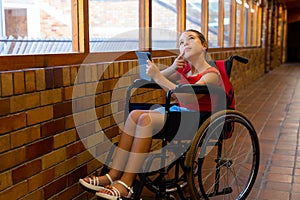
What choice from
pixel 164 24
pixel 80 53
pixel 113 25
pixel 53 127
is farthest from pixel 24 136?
pixel 164 24

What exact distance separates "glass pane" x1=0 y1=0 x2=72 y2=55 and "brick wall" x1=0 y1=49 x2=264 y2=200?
9.2 inches

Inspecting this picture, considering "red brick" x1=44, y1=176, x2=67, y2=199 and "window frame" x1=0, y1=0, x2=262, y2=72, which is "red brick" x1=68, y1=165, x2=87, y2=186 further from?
"window frame" x1=0, y1=0, x2=262, y2=72

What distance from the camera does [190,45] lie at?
2088mm

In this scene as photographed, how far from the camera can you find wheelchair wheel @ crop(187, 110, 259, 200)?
5.83 feet

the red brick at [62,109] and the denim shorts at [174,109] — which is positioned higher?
the red brick at [62,109]

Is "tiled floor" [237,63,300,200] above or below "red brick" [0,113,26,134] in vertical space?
below

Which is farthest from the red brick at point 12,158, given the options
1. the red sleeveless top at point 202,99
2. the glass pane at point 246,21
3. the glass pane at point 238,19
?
the glass pane at point 246,21

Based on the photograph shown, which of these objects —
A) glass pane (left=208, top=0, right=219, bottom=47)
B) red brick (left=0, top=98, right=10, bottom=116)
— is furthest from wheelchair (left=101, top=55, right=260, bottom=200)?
glass pane (left=208, top=0, right=219, bottom=47)

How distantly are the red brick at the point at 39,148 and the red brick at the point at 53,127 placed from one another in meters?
0.03

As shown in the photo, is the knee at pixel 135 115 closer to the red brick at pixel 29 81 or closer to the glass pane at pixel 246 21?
the red brick at pixel 29 81

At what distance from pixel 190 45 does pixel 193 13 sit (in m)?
2.58

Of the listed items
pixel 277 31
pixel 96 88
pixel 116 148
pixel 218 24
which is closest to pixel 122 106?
pixel 96 88

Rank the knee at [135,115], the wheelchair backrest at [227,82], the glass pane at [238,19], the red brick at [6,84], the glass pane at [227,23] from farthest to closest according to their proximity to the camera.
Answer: the glass pane at [238,19] → the glass pane at [227,23] → the wheelchair backrest at [227,82] → the knee at [135,115] → the red brick at [6,84]

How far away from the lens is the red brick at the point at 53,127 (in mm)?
1709
